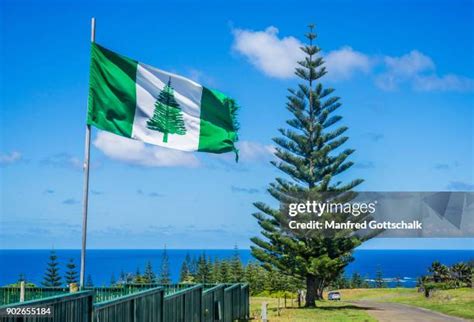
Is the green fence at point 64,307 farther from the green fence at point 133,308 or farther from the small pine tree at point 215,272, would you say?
the small pine tree at point 215,272

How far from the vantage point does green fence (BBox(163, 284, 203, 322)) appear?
418 inches

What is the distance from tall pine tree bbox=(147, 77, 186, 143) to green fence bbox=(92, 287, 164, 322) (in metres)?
2.37

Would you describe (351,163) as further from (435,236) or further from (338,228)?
(435,236)

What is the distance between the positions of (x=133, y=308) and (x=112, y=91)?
3.40 m

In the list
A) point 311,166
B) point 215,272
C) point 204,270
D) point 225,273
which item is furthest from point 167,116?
point 204,270

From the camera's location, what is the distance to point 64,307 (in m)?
6.86

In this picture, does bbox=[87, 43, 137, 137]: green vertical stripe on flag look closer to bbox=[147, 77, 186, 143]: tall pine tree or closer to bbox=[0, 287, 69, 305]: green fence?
bbox=[147, 77, 186, 143]: tall pine tree

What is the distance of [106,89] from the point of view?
11.0 m

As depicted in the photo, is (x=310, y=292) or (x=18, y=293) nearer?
(x=18, y=293)

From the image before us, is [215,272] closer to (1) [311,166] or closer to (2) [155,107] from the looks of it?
(1) [311,166]

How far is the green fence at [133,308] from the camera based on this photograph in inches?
312

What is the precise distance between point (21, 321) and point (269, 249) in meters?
28.9

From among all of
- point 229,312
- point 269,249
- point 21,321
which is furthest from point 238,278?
point 21,321

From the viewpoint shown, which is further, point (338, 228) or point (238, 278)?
point (238, 278)
